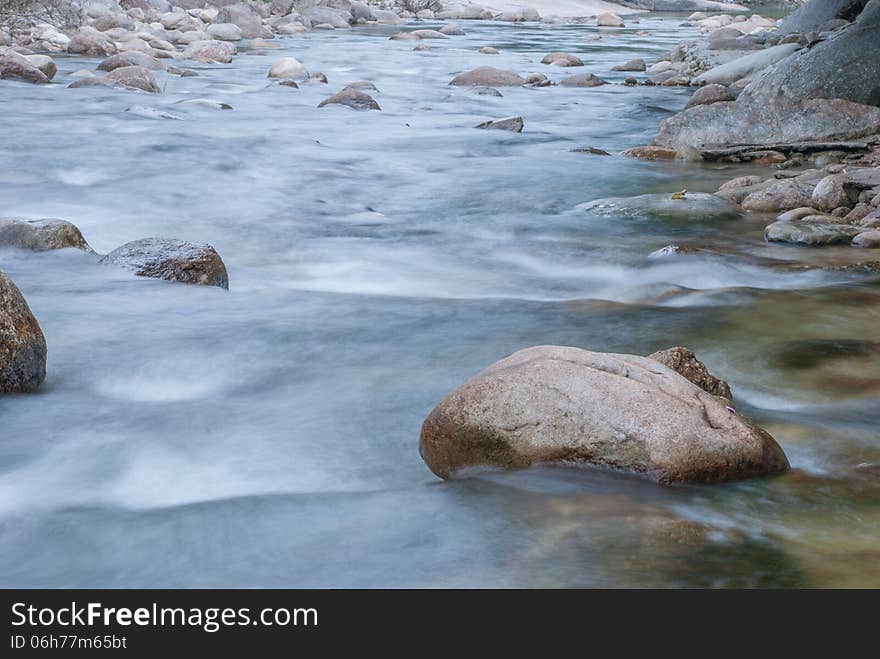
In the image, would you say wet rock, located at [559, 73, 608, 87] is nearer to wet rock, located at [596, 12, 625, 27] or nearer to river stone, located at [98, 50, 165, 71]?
river stone, located at [98, 50, 165, 71]

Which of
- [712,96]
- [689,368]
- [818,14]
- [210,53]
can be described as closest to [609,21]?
[818,14]

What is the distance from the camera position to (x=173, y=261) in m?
5.00

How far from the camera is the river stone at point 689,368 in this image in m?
3.28

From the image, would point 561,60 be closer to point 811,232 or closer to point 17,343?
point 811,232

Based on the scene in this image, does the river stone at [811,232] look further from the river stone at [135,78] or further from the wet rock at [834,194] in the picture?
the river stone at [135,78]

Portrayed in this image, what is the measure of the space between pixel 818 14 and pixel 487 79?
6220 millimetres

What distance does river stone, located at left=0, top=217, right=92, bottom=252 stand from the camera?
536 centimetres

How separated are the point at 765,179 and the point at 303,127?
558cm

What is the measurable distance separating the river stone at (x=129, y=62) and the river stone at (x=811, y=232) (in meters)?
11.7

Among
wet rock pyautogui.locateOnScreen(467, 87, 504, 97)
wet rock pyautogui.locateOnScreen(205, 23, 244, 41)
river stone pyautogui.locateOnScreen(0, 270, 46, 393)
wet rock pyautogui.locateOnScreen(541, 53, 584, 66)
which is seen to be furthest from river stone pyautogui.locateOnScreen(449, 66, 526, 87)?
river stone pyautogui.locateOnScreen(0, 270, 46, 393)

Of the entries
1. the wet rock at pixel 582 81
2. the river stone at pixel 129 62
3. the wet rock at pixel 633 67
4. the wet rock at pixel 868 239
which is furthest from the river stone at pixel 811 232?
the wet rock at pixel 633 67

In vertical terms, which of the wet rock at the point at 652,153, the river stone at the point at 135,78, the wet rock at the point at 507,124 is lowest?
the river stone at the point at 135,78
